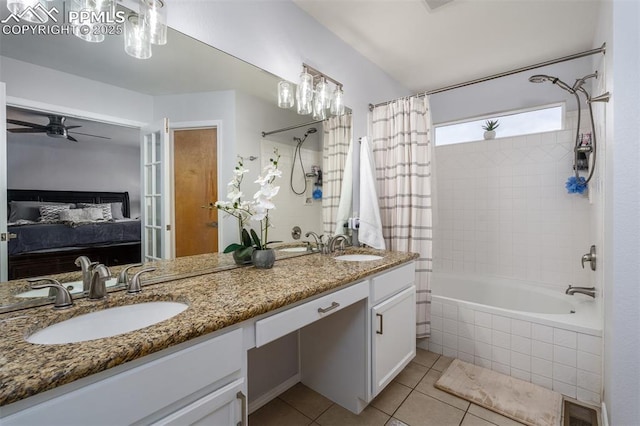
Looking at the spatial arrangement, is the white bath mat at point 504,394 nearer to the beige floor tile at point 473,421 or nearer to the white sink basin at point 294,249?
the beige floor tile at point 473,421

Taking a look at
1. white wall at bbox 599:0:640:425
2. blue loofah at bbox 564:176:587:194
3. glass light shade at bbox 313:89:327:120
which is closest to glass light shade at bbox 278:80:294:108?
glass light shade at bbox 313:89:327:120

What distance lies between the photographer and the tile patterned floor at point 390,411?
5.04ft

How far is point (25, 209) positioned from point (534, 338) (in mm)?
2604

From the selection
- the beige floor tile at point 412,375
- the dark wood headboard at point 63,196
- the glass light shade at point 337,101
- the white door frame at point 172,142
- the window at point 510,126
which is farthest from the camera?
the window at point 510,126

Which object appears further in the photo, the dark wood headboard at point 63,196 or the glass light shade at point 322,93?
the glass light shade at point 322,93

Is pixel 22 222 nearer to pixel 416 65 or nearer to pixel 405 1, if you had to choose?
pixel 405 1

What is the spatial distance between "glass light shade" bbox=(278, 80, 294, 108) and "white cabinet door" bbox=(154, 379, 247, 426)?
1.44 m

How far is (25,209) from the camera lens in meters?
0.86

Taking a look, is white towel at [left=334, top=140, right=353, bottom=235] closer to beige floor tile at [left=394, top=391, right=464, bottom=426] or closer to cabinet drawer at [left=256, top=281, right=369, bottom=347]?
cabinet drawer at [left=256, top=281, right=369, bottom=347]

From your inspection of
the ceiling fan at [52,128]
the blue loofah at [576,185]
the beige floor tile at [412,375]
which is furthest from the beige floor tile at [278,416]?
the blue loofah at [576,185]

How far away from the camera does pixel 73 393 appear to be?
1.82 feet

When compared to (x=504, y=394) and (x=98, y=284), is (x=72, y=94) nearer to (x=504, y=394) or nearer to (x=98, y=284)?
(x=98, y=284)

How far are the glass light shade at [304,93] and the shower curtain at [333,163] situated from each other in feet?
0.74

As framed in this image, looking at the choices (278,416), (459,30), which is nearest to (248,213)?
(278,416)
